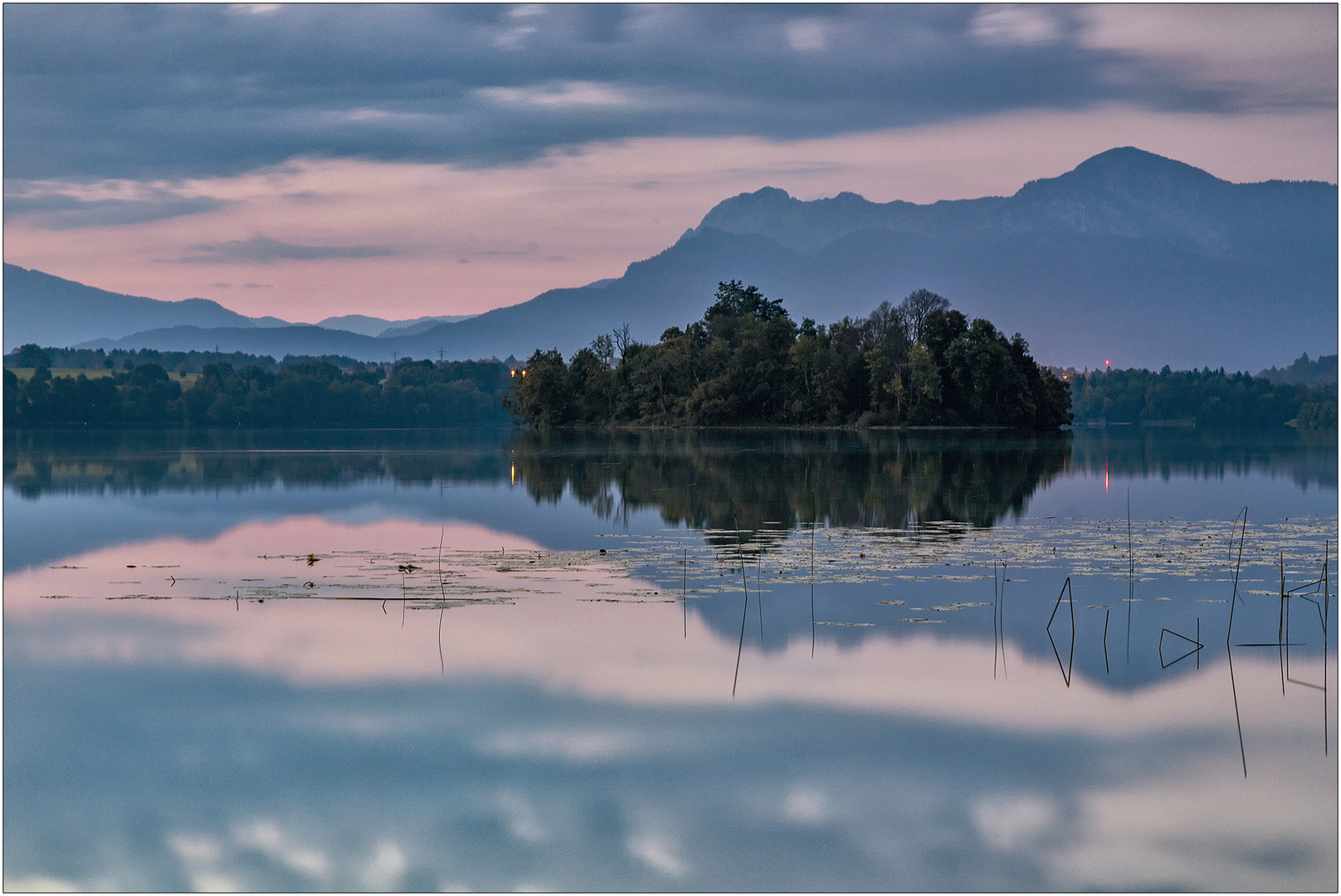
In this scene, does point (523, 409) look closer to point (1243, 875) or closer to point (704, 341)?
point (704, 341)

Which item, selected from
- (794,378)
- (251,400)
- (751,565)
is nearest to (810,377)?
(794,378)

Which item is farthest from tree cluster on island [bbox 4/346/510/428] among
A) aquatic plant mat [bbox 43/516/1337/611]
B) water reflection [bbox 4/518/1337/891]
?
water reflection [bbox 4/518/1337/891]

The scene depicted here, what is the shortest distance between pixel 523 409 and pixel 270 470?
209ft

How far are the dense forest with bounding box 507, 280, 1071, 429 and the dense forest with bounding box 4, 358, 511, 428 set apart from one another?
55330mm

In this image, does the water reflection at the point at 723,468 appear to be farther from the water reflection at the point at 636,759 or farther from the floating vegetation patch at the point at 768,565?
the water reflection at the point at 636,759

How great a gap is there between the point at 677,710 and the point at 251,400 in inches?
6441

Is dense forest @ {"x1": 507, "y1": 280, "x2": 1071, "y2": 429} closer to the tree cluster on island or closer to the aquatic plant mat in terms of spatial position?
the tree cluster on island

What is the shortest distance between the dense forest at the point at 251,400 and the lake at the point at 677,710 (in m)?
138

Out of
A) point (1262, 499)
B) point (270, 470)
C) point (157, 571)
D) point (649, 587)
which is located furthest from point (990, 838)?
point (270, 470)

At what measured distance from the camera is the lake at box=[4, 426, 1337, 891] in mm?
8367

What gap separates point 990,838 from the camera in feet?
27.8

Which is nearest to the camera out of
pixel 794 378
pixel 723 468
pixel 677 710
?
pixel 677 710

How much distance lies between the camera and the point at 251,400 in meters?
165

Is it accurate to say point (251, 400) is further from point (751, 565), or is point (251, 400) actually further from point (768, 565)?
point (768, 565)
